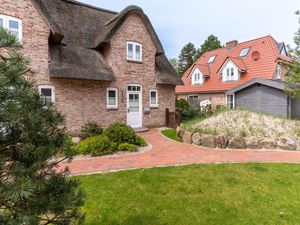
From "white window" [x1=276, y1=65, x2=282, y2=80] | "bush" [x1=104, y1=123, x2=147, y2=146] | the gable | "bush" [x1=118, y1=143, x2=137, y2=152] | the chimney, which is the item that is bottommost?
"bush" [x1=118, y1=143, x2=137, y2=152]

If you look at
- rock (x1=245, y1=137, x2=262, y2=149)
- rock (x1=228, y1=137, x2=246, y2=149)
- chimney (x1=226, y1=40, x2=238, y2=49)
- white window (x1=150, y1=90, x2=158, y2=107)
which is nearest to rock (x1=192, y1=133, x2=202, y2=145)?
rock (x1=228, y1=137, x2=246, y2=149)

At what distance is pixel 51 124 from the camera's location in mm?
2176

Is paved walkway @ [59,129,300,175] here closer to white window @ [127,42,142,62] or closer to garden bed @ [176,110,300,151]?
garden bed @ [176,110,300,151]

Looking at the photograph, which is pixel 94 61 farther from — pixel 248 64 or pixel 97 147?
pixel 248 64

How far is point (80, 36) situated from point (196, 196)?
1228cm

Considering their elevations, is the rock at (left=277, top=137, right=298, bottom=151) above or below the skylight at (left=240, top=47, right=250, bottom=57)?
below

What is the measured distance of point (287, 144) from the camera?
9.45 m

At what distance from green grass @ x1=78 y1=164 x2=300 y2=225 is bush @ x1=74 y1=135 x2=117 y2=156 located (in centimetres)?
254

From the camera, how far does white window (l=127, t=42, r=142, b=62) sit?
14648mm

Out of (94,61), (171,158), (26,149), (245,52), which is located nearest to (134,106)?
(94,61)

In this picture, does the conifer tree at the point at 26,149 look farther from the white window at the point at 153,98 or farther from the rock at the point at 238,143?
the white window at the point at 153,98

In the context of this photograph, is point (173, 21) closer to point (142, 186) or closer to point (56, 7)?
point (56, 7)

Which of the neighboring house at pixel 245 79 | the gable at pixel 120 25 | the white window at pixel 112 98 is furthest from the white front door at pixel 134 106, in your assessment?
the neighboring house at pixel 245 79

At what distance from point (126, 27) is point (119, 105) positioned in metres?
5.00
